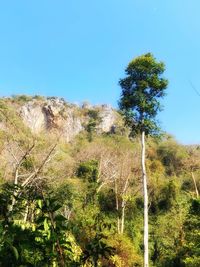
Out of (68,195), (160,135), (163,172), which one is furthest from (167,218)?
(160,135)

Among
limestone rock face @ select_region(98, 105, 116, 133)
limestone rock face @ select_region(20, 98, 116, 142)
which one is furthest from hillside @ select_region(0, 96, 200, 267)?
limestone rock face @ select_region(98, 105, 116, 133)

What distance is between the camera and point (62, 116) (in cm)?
5359

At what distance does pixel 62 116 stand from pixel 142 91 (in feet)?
123

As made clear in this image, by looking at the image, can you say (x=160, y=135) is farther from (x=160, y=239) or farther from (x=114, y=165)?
(x=114, y=165)

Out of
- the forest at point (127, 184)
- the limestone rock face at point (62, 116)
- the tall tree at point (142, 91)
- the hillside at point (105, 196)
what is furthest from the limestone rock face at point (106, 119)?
the tall tree at point (142, 91)

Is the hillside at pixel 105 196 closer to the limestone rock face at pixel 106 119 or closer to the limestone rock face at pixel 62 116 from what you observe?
the limestone rock face at pixel 62 116

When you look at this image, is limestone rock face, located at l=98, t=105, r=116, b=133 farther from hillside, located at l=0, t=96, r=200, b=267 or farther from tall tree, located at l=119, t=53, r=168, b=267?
tall tree, located at l=119, t=53, r=168, b=267

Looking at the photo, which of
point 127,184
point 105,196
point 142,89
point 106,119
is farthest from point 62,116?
point 142,89

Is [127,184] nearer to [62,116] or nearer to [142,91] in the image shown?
[142,91]

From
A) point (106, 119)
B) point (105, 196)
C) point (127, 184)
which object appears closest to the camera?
point (127, 184)

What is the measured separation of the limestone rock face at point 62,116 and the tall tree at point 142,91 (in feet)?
109

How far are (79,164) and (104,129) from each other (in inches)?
843

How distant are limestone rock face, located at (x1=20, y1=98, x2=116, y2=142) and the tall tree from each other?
1304 inches

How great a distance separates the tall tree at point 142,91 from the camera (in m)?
16.5
